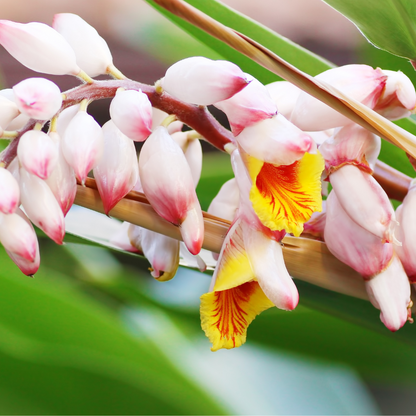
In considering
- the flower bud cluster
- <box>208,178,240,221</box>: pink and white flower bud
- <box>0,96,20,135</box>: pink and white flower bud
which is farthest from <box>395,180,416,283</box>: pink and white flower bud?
<box>0,96,20,135</box>: pink and white flower bud

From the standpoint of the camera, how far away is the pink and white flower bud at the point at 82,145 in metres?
0.23

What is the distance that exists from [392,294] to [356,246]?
0.10 ft

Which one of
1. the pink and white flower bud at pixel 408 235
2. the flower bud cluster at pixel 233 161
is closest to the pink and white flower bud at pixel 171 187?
the flower bud cluster at pixel 233 161

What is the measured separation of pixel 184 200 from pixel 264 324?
7.7 inches

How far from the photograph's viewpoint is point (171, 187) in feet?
0.81

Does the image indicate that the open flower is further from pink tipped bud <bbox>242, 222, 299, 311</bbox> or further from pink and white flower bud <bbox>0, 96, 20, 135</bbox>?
pink and white flower bud <bbox>0, 96, 20, 135</bbox>

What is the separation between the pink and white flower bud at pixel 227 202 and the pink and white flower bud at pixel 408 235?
10 cm

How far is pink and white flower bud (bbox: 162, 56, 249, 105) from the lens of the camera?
219 millimetres

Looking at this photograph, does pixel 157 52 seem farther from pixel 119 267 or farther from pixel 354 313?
pixel 354 313

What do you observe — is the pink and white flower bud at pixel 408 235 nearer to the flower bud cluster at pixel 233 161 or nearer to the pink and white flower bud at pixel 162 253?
the flower bud cluster at pixel 233 161

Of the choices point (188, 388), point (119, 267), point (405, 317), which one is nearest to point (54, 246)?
point (119, 267)

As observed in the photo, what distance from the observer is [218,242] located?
0.92 feet

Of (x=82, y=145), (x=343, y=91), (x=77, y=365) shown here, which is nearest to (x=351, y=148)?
(x=343, y=91)

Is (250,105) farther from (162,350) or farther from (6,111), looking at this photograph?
(162,350)
